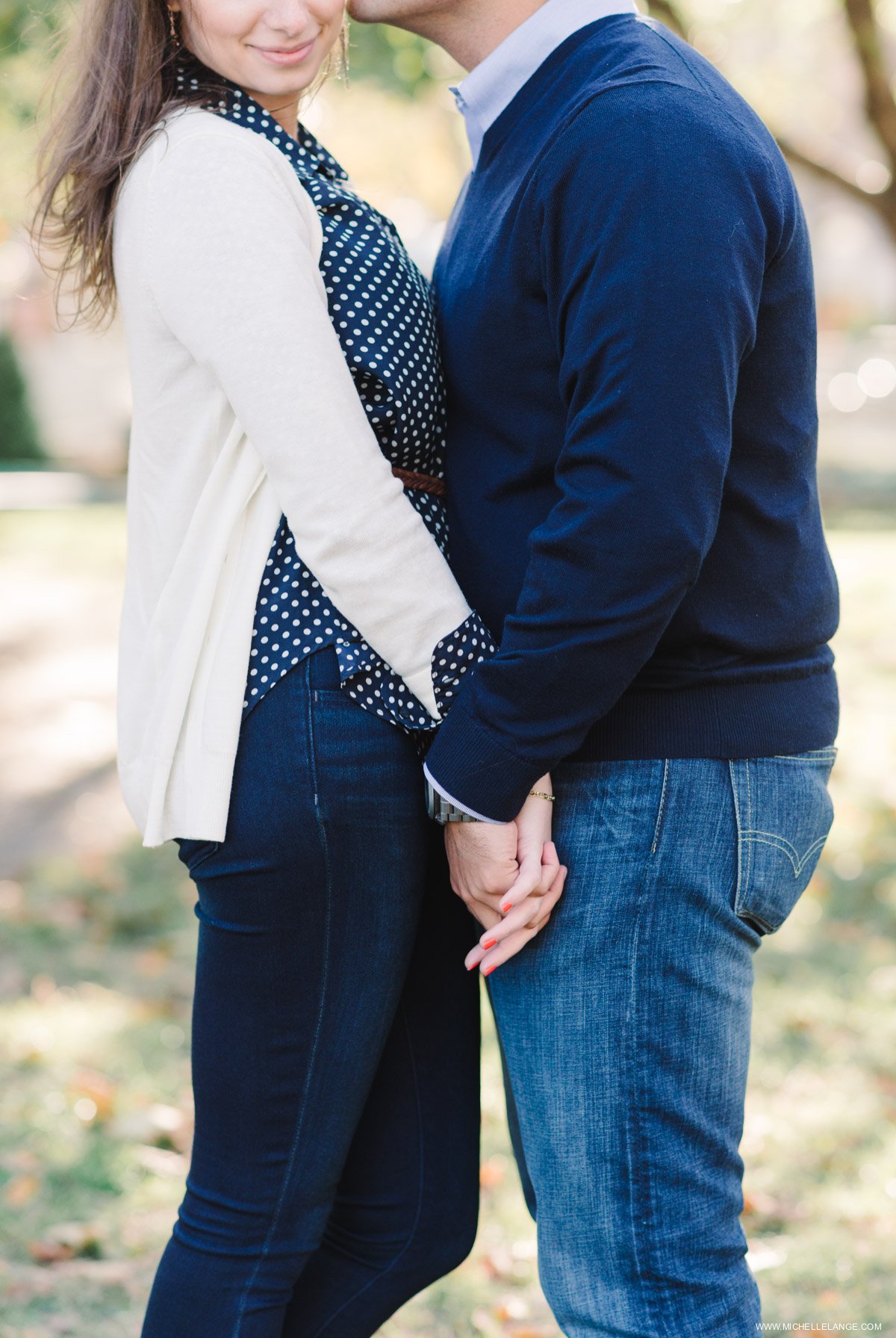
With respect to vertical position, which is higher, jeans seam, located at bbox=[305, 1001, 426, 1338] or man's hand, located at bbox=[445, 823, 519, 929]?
man's hand, located at bbox=[445, 823, 519, 929]

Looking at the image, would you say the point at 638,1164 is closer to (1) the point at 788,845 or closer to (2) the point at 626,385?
(1) the point at 788,845

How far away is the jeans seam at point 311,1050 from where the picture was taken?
61.0 inches

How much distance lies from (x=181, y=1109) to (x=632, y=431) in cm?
254

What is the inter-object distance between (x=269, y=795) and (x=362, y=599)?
25cm

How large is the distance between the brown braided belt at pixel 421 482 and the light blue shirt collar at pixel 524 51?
47 cm

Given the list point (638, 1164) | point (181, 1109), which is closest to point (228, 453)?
point (638, 1164)

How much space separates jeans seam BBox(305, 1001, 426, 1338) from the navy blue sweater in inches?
21.7

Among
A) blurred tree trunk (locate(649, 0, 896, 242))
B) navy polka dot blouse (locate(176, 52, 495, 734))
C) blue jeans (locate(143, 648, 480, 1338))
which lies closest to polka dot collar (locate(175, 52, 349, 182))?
navy polka dot blouse (locate(176, 52, 495, 734))

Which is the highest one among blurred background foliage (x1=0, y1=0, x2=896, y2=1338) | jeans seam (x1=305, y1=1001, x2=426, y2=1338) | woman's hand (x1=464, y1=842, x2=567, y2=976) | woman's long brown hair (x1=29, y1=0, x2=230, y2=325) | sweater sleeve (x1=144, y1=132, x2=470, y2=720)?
woman's long brown hair (x1=29, y1=0, x2=230, y2=325)

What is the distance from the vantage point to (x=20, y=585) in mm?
9711

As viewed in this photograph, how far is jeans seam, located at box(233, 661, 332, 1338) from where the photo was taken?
5.08 ft

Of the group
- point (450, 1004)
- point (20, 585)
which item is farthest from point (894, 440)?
point (450, 1004)

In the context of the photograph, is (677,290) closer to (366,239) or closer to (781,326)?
(781,326)

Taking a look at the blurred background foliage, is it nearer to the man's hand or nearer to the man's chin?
the man's chin
